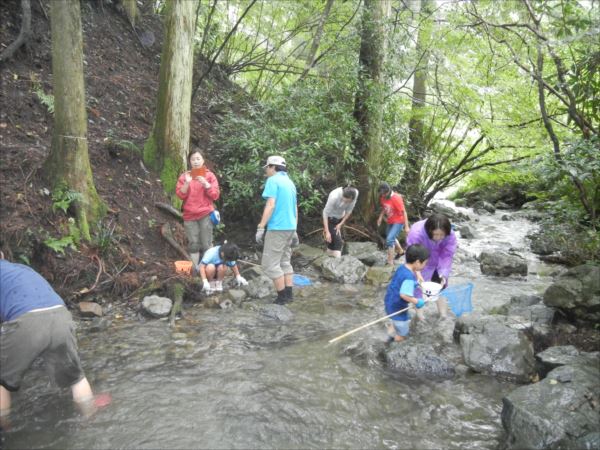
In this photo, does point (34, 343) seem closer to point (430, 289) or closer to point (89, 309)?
point (89, 309)

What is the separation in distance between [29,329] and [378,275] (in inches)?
254

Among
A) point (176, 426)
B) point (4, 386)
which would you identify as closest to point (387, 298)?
point (176, 426)

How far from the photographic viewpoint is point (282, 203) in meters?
6.55

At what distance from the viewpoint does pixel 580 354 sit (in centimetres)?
487

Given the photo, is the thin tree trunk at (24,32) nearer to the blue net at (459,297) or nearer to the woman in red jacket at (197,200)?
the woman in red jacket at (197,200)

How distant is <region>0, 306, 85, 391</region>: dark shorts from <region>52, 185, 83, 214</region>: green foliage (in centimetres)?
330

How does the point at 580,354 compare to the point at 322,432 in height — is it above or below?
above

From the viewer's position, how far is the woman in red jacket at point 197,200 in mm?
7062

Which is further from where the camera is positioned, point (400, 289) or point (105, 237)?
point (105, 237)

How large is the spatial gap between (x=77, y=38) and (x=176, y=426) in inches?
213

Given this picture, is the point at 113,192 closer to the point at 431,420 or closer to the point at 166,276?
the point at 166,276

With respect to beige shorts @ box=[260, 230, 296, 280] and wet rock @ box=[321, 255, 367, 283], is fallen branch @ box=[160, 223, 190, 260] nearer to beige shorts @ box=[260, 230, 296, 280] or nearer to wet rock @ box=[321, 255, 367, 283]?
beige shorts @ box=[260, 230, 296, 280]

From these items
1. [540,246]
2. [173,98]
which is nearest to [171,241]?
[173,98]

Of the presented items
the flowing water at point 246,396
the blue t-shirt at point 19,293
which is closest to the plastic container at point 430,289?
the flowing water at point 246,396
